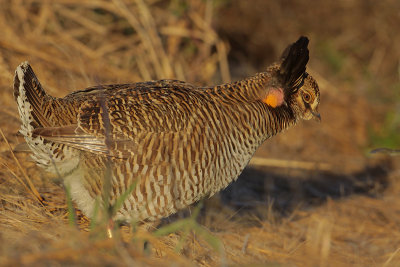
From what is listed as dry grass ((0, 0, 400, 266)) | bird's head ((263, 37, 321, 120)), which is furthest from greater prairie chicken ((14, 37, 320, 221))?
bird's head ((263, 37, 321, 120))

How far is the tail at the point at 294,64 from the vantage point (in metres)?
3.51

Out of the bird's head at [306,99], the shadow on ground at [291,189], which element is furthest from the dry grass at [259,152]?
the bird's head at [306,99]

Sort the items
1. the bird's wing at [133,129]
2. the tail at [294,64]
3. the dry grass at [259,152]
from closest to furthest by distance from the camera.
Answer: the dry grass at [259,152] < the bird's wing at [133,129] < the tail at [294,64]

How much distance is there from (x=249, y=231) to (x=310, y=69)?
14.3 feet

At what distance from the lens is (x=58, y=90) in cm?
496

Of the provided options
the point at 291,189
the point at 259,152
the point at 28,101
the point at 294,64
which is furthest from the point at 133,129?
the point at 259,152

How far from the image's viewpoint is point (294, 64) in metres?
3.52

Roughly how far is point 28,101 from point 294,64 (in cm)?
175

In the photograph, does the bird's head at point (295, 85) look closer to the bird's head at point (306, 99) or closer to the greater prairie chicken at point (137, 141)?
the bird's head at point (306, 99)

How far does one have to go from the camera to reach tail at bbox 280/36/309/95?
3.51m

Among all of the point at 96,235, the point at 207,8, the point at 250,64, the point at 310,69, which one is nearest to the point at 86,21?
the point at 207,8

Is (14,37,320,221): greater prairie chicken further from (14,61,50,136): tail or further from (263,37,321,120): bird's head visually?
(263,37,321,120): bird's head

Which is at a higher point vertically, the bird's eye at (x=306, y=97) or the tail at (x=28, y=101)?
the bird's eye at (x=306, y=97)

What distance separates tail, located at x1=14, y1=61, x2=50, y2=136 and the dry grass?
1.42 ft
